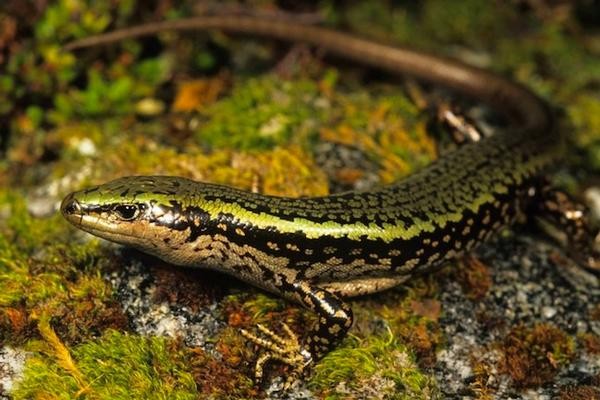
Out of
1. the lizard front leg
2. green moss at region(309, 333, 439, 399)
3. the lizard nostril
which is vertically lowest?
green moss at region(309, 333, 439, 399)

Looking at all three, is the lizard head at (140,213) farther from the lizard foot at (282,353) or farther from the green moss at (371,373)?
the green moss at (371,373)

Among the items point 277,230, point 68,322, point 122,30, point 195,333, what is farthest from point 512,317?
point 122,30

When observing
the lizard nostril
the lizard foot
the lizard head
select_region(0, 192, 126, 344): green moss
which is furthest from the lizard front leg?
the lizard nostril

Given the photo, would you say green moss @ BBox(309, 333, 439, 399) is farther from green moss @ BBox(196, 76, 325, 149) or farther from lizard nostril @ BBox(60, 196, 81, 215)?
green moss @ BBox(196, 76, 325, 149)

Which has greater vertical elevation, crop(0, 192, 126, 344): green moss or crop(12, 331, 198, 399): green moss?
crop(0, 192, 126, 344): green moss

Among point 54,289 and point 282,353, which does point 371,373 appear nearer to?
point 282,353

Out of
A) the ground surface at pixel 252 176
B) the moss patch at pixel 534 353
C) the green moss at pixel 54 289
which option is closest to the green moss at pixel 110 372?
the ground surface at pixel 252 176
